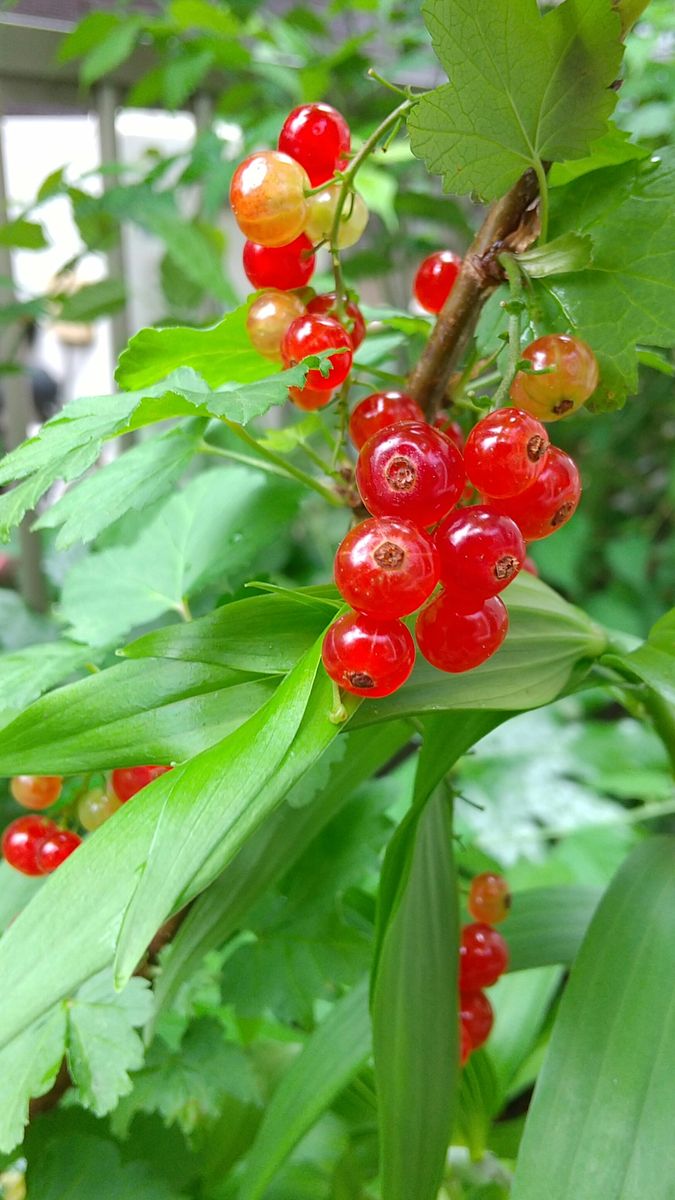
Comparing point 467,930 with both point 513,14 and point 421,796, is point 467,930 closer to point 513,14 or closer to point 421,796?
point 421,796

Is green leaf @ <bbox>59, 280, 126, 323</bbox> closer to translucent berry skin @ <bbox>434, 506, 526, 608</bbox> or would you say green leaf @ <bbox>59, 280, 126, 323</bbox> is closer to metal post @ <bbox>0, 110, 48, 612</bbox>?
metal post @ <bbox>0, 110, 48, 612</bbox>

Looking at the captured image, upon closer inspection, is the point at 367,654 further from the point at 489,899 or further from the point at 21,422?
the point at 21,422

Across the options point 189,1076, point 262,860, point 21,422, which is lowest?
point 189,1076

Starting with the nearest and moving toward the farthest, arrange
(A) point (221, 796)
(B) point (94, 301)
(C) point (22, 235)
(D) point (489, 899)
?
(A) point (221, 796)
(D) point (489, 899)
(C) point (22, 235)
(B) point (94, 301)

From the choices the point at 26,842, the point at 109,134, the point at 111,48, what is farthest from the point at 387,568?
the point at 109,134

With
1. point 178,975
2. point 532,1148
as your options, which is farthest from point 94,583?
point 532,1148

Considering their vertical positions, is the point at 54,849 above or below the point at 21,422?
below

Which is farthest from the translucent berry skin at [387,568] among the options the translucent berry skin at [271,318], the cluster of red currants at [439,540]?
the translucent berry skin at [271,318]
